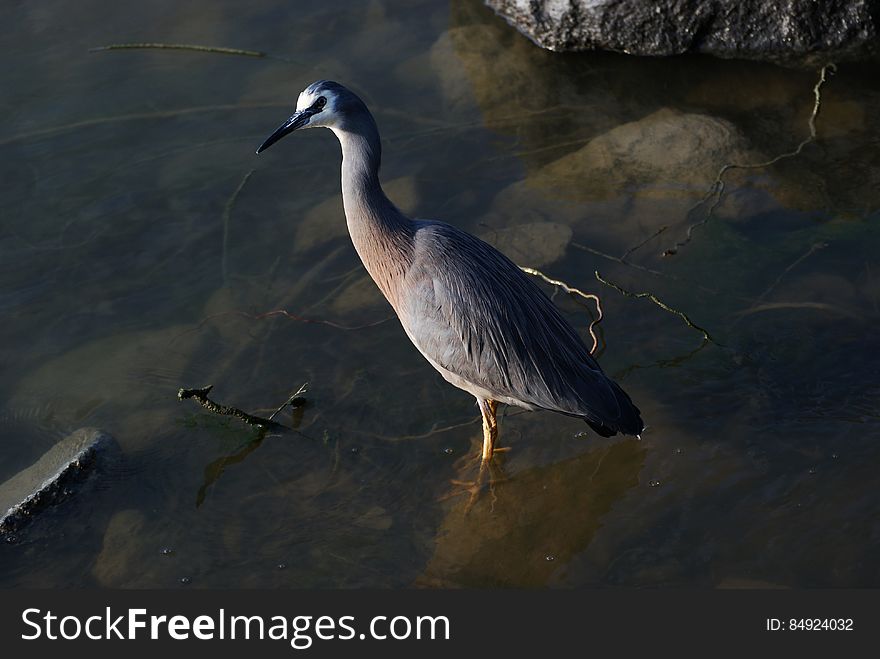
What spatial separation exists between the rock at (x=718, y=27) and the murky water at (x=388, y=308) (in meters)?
0.15

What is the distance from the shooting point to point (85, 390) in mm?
5723

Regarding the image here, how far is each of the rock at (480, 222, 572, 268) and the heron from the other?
109 centimetres

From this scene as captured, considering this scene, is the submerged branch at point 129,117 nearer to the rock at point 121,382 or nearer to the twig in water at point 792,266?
the rock at point 121,382

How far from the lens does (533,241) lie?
630cm

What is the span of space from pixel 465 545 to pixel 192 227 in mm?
2767

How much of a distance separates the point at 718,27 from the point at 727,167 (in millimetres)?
1293

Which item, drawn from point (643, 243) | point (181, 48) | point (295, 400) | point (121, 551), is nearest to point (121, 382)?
point (295, 400)

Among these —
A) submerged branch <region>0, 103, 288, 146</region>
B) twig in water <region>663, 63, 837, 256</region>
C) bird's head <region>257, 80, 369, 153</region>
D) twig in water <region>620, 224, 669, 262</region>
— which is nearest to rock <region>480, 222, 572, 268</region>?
twig in water <region>620, 224, 669, 262</region>

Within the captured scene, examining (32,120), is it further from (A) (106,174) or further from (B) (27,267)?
(B) (27,267)

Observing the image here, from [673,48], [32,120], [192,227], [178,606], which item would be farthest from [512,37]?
[178,606]

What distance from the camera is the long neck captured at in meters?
5.00

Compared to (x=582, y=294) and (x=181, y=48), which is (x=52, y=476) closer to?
(x=582, y=294)

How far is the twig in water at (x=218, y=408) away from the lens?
513 cm

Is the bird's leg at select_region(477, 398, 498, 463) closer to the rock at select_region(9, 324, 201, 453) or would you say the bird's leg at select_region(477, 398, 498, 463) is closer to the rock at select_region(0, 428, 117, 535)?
the rock at select_region(9, 324, 201, 453)
